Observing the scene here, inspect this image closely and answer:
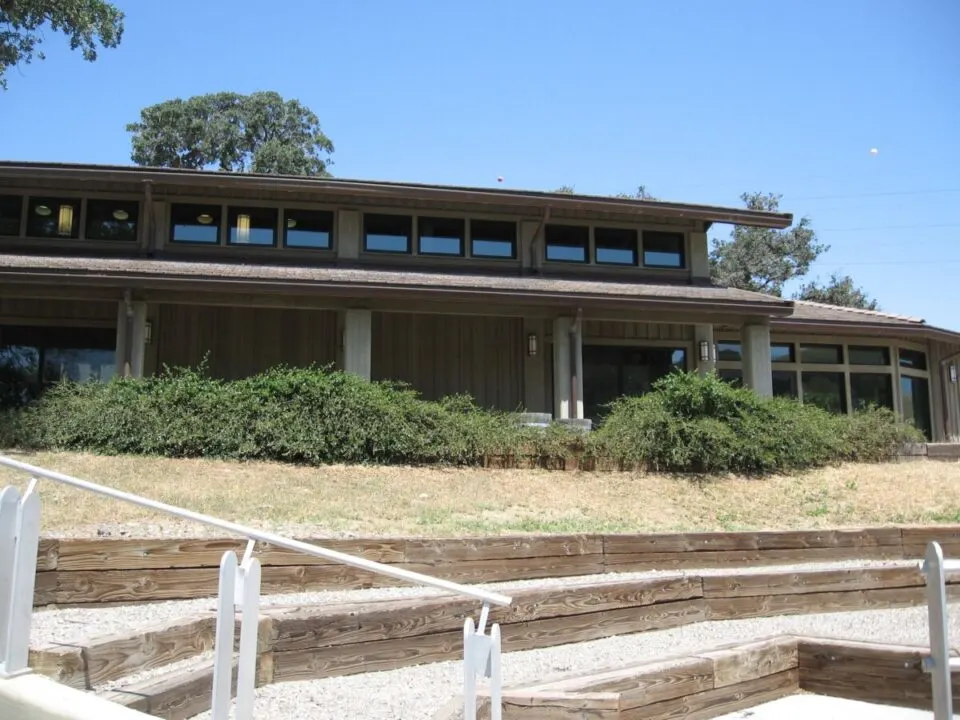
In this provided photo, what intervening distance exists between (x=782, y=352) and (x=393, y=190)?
10.3 metres

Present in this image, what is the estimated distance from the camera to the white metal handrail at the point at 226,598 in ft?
8.08

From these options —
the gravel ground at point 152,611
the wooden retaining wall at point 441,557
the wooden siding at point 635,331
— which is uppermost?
the wooden siding at point 635,331

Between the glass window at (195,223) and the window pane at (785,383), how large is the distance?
526 inches

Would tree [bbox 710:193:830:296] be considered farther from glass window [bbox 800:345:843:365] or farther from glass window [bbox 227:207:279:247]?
glass window [bbox 227:207:279:247]

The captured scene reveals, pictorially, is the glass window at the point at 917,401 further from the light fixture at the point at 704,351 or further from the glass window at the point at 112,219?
Result: the glass window at the point at 112,219

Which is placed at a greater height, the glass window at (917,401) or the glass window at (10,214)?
the glass window at (10,214)

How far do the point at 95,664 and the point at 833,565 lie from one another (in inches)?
284

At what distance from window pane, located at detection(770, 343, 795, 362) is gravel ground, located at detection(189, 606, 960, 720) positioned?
12.9 m

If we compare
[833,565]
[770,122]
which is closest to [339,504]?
[833,565]

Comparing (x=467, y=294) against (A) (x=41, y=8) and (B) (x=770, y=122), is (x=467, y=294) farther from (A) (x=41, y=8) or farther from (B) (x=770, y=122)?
(A) (x=41, y=8)

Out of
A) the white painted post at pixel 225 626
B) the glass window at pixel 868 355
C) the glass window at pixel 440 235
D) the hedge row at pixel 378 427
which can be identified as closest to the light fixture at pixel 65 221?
the hedge row at pixel 378 427

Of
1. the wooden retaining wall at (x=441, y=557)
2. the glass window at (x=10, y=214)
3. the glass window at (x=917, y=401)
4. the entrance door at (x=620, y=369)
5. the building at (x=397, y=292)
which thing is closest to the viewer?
the wooden retaining wall at (x=441, y=557)

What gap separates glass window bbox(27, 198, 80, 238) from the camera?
16.8 m

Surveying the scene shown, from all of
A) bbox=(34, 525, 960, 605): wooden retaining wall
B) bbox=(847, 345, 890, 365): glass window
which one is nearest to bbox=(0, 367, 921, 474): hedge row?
Answer: bbox=(34, 525, 960, 605): wooden retaining wall
